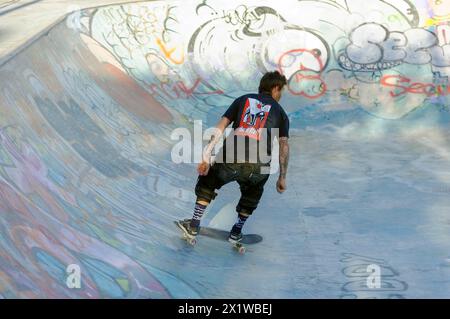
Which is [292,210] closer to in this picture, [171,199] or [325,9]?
[171,199]

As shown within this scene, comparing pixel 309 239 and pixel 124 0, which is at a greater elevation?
pixel 124 0

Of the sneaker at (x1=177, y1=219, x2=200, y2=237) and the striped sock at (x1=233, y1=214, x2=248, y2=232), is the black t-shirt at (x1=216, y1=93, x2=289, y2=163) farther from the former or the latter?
the sneaker at (x1=177, y1=219, x2=200, y2=237)

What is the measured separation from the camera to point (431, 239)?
23.0ft

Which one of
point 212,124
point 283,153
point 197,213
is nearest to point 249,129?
point 283,153

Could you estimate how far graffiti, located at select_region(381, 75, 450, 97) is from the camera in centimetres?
1330

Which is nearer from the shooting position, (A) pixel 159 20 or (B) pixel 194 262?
(B) pixel 194 262

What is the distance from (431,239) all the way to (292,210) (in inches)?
68.2

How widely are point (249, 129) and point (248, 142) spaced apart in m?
0.12

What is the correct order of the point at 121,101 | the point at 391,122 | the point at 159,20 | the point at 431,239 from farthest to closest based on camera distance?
1. the point at 159,20
2. the point at 391,122
3. the point at 121,101
4. the point at 431,239

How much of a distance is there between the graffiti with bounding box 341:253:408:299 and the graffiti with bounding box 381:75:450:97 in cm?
750

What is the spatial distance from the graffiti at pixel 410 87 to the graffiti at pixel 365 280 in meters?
7.50

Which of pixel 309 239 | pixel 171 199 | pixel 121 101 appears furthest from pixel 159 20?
pixel 309 239

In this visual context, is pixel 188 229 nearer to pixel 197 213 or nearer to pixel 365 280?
pixel 197 213

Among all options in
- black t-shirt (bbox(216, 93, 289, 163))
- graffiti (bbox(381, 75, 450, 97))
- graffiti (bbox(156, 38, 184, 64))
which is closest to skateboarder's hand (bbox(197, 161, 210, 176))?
black t-shirt (bbox(216, 93, 289, 163))
